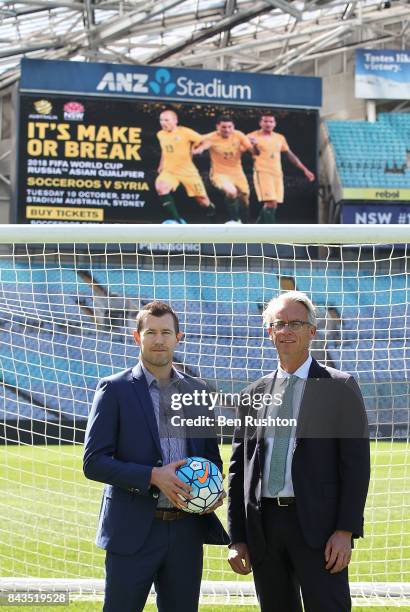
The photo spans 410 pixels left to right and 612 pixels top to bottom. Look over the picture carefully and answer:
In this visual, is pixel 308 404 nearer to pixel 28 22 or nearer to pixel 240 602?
pixel 240 602

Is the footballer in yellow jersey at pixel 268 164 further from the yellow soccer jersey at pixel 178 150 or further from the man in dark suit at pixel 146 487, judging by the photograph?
the man in dark suit at pixel 146 487

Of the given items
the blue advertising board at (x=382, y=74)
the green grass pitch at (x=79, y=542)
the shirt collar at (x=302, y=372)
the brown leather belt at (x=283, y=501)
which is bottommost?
the green grass pitch at (x=79, y=542)

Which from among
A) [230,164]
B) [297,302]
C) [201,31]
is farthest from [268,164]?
[297,302]

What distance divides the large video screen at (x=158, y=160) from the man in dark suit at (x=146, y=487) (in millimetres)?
14361

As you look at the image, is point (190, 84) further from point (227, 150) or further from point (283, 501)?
point (283, 501)

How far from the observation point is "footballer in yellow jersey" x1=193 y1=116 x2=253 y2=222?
18.1 metres

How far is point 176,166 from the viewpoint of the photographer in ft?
58.9

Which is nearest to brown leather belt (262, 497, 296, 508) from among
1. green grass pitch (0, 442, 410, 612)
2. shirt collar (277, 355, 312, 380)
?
shirt collar (277, 355, 312, 380)

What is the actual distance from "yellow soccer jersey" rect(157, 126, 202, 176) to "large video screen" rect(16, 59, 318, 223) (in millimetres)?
20

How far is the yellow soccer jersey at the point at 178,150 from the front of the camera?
58.8 ft

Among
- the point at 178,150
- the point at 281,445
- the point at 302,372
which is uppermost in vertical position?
the point at 178,150

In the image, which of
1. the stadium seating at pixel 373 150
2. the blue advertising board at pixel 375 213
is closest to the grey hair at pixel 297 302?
the blue advertising board at pixel 375 213

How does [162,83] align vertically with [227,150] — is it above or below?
above

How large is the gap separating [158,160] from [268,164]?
2.21m
